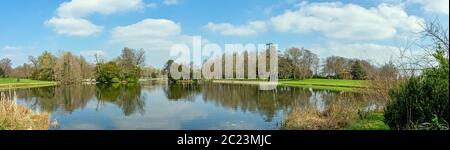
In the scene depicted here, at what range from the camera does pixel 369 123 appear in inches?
352

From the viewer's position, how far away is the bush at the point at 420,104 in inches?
224

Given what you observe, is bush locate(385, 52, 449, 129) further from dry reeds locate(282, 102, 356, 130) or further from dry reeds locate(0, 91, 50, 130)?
dry reeds locate(0, 91, 50, 130)

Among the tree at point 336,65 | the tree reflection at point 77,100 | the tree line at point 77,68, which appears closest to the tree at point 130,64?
the tree line at point 77,68

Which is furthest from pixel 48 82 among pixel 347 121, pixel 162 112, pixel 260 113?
pixel 347 121

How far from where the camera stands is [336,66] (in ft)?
134

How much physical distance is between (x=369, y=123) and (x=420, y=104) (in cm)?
295

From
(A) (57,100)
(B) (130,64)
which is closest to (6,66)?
(B) (130,64)

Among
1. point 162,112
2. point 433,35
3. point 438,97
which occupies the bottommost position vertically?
point 162,112

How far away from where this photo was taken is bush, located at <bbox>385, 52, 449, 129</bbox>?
5.69 metres

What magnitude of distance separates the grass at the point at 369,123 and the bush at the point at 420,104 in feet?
4.86

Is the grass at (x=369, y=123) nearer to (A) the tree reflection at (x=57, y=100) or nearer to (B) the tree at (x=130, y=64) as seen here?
Result: (A) the tree reflection at (x=57, y=100)

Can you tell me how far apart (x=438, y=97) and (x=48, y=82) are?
149 ft

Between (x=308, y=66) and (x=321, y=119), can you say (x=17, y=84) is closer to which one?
→ (x=308, y=66)
